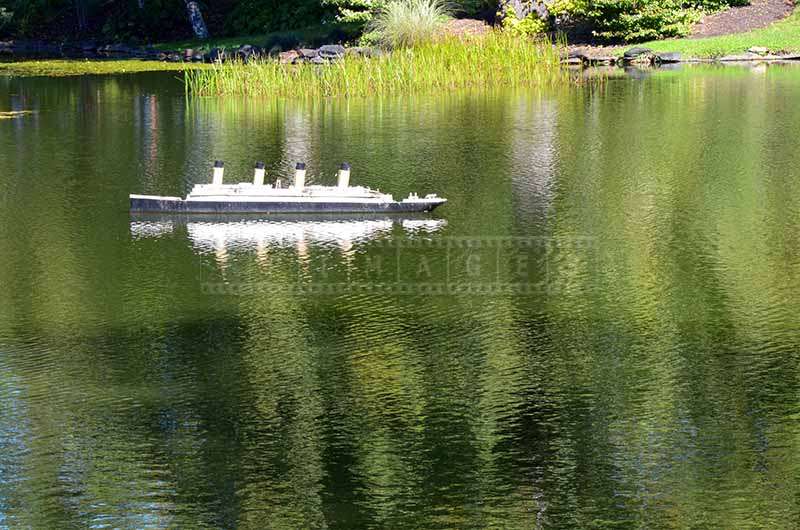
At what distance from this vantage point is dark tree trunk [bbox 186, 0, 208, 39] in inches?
1810

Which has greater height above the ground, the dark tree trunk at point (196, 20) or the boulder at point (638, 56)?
the dark tree trunk at point (196, 20)

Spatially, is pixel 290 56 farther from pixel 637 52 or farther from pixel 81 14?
pixel 81 14

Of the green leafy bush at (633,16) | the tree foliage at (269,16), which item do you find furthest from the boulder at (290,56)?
the green leafy bush at (633,16)

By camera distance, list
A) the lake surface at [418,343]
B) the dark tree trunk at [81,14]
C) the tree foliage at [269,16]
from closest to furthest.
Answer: the lake surface at [418,343], the tree foliage at [269,16], the dark tree trunk at [81,14]

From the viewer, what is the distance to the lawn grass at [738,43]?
35.3m

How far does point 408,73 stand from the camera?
3000cm

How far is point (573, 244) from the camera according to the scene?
15.2 metres

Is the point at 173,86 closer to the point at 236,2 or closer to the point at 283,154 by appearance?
the point at 283,154

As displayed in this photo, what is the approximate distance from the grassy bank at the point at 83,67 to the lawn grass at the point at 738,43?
43.3 ft

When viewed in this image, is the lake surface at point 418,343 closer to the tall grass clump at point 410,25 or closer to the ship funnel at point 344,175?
the ship funnel at point 344,175

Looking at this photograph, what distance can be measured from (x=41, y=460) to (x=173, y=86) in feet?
79.7

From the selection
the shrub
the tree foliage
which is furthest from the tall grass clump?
the tree foliage

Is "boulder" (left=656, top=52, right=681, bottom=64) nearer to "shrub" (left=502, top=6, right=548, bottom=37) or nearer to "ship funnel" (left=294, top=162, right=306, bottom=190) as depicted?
"shrub" (left=502, top=6, right=548, bottom=37)

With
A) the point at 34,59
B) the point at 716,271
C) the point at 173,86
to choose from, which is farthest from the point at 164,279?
the point at 34,59
